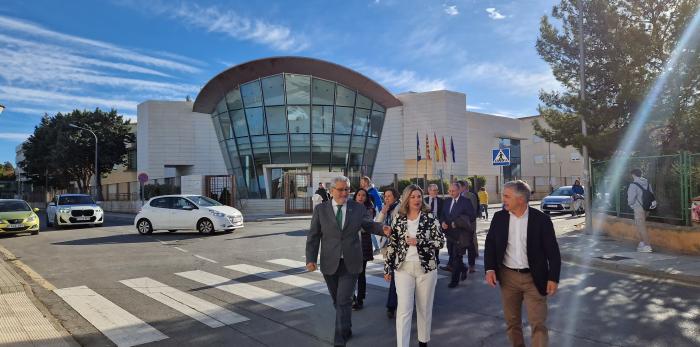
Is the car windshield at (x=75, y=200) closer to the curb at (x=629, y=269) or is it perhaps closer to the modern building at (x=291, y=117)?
the modern building at (x=291, y=117)

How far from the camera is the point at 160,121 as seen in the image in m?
41.3

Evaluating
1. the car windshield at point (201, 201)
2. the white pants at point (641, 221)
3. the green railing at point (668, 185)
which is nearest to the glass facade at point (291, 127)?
the car windshield at point (201, 201)

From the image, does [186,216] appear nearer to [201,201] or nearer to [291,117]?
[201,201]

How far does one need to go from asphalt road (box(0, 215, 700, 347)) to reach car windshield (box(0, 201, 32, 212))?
336 inches

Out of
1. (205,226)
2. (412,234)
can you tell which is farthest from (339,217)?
(205,226)

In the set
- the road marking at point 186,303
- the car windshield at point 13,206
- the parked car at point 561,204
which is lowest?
the road marking at point 186,303

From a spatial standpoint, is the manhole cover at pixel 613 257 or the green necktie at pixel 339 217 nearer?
the green necktie at pixel 339 217

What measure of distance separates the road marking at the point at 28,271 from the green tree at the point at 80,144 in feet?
128

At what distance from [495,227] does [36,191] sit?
9462cm

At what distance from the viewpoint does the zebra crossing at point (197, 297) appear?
5695 millimetres

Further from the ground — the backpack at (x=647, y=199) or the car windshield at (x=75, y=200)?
the backpack at (x=647, y=199)

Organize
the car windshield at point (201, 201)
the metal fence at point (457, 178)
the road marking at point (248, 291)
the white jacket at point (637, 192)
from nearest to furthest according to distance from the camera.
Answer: the road marking at point (248, 291) → the white jacket at point (637, 192) → the car windshield at point (201, 201) → the metal fence at point (457, 178)

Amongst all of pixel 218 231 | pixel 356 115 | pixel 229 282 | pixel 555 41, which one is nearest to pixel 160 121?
pixel 356 115

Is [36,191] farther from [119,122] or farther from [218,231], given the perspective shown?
[218,231]
